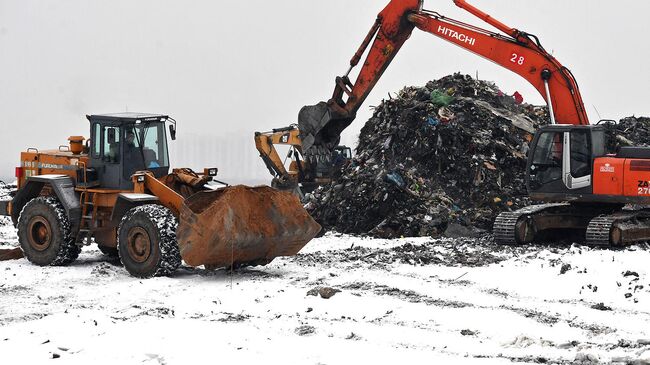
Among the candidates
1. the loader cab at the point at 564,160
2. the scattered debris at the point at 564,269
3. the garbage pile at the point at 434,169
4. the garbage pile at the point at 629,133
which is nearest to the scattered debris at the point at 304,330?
the scattered debris at the point at 564,269

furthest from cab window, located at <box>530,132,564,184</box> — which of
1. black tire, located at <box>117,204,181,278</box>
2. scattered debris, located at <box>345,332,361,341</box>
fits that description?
scattered debris, located at <box>345,332,361,341</box>

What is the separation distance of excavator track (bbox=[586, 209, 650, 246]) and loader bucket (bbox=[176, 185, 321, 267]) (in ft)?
13.7

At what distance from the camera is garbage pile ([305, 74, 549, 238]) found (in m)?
17.6

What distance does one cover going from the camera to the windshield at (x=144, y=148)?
48.1 feet

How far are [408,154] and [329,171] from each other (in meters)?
5.31

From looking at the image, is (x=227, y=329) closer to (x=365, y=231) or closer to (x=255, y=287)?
(x=255, y=287)

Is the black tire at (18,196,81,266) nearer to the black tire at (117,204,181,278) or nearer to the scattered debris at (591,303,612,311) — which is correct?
the black tire at (117,204,181,278)

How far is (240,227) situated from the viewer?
13008 mm

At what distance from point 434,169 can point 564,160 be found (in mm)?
3721

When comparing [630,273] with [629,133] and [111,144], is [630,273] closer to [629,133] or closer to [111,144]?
[111,144]

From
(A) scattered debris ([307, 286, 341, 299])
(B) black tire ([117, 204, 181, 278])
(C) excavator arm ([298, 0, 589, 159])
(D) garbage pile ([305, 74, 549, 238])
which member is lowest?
(A) scattered debris ([307, 286, 341, 299])

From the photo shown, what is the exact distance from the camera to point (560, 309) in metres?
11.0

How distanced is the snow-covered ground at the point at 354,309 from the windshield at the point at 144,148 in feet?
5.34

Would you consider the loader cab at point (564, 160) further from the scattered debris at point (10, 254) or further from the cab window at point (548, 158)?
the scattered debris at point (10, 254)
